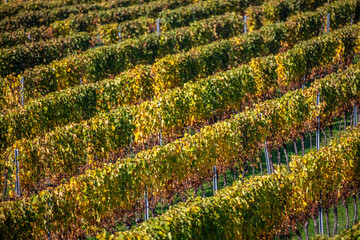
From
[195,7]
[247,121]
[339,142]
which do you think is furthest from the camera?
[195,7]

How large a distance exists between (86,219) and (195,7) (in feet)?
57.2

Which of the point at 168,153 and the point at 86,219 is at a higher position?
the point at 168,153

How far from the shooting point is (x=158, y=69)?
15406 mm

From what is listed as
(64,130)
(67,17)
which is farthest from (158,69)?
(67,17)

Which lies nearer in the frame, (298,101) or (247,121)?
(247,121)

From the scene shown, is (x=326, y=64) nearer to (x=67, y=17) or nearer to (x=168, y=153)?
(x=168, y=153)

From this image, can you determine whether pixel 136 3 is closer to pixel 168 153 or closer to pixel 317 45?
pixel 317 45

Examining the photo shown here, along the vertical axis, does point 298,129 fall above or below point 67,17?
below

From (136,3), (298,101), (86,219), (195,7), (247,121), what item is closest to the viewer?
(86,219)

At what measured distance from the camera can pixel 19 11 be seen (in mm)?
26828

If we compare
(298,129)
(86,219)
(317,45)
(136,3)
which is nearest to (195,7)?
(136,3)

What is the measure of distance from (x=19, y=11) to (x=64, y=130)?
1838 cm

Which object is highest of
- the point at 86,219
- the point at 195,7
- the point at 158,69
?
the point at 195,7

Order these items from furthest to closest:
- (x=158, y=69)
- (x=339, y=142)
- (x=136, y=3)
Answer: (x=136, y=3), (x=158, y=69), (x=339, y=142)
